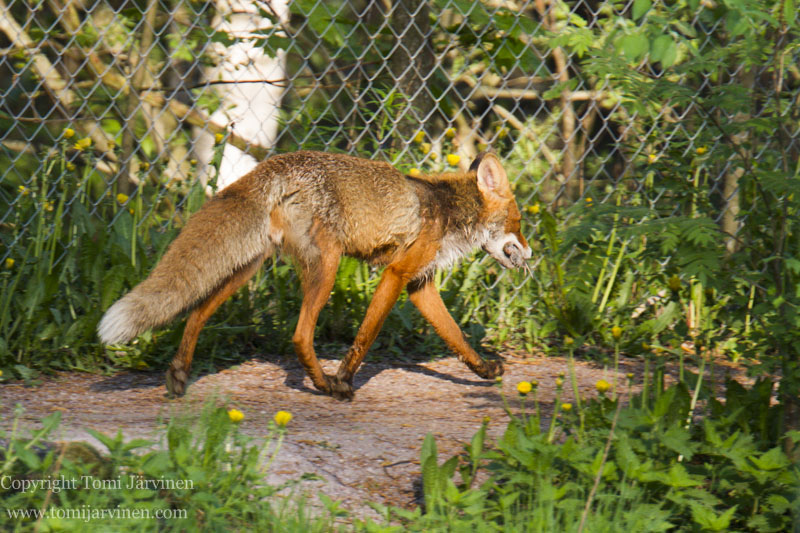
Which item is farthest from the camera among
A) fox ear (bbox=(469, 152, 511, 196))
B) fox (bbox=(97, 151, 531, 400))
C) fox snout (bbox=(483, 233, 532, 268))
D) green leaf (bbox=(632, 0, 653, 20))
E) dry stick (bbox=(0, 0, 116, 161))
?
dry stick (bbox=(0, 0, 116, 161))

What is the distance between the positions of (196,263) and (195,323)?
0.50 m

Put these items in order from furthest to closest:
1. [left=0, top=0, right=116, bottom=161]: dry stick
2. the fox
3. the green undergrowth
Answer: [left=0, top=0, right=116, bottom=161]: dry stick < the fox < the green undergrowth

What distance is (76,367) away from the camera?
464 cm

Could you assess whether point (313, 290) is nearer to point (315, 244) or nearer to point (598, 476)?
point (315, 244)

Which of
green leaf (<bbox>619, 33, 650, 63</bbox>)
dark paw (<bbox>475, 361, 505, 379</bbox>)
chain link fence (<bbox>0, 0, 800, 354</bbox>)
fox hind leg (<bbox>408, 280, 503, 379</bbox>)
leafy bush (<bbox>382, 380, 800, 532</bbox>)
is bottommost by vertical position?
leafy bush (<bbox>382, 380, 800, 532</bbox>)

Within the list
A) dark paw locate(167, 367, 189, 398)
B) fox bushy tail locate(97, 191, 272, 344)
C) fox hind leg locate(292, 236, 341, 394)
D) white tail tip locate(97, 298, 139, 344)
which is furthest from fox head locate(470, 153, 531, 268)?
white tail tip locate(97, 298, 139, 344)

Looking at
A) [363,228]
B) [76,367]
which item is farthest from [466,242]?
[76,367]

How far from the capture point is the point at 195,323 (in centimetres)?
446

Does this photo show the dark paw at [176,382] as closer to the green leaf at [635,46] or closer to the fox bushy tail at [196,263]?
the fox bushy tail at [196,263]

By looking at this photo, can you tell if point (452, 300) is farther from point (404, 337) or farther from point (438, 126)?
point (438, 126)

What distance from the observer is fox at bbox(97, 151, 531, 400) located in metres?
4.09

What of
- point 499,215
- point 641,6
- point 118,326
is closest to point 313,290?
point 118,326

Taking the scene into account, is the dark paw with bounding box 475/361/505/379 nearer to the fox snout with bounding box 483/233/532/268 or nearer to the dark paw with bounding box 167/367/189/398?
the fox snout with bounding box 483/233/532/268

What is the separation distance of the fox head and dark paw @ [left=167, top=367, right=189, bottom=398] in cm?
195
